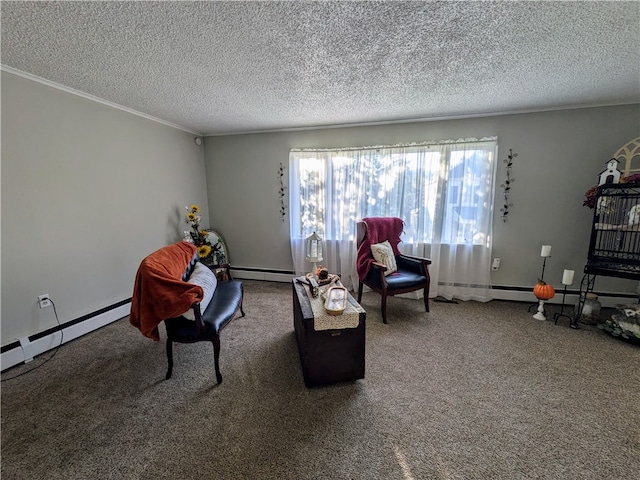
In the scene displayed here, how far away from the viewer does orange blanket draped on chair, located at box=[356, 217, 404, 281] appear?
3021 mm

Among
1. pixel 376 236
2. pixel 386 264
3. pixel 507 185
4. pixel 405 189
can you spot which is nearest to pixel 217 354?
pixel 386 264

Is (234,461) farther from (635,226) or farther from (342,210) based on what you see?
(635,226)

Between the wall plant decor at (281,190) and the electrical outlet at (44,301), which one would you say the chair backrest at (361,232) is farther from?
the electrical outlet at (44,301)

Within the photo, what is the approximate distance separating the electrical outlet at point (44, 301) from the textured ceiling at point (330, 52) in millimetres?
1830

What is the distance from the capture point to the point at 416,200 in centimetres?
324

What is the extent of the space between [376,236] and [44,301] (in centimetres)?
332

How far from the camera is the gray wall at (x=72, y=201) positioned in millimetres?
1967

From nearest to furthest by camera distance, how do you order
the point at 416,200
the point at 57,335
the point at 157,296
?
1. the point at 157,296
2. the point at 57,335
3. the point at 416,200

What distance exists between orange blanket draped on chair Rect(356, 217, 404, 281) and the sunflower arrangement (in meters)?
2.06

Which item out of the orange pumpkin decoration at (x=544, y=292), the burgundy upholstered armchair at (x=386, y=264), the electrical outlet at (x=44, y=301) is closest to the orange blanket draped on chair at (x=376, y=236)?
the burgundy upholstered armchair at (x=386, y=264)

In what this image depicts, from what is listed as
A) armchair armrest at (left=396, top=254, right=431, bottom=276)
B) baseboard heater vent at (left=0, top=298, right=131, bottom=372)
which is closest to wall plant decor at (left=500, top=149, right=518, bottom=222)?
armchair armrest at (left=396, top=254, right=431, bottom=276)

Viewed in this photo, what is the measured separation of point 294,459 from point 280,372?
26.3 inches

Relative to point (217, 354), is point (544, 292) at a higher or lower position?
higher

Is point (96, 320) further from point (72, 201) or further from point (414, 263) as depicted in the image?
point (414, 263)
